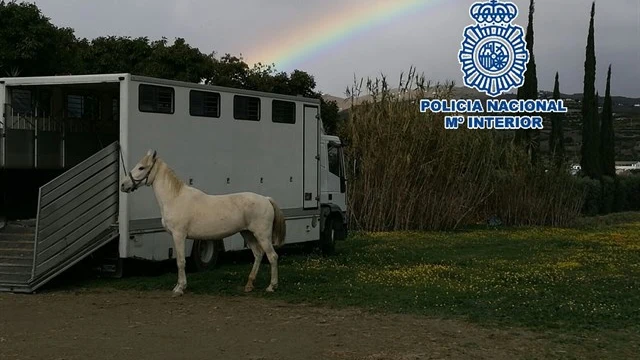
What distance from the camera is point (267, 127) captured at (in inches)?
569

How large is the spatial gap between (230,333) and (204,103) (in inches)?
215

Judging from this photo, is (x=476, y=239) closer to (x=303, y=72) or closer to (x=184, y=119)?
(x=184, y=119)

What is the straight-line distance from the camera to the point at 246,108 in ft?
45.8

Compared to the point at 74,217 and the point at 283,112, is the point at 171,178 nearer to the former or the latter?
the point at 74,217

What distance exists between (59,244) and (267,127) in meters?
4.62

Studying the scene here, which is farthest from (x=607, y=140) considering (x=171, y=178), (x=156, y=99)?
(x=171, y=178)

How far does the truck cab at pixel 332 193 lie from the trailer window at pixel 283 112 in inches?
59.8

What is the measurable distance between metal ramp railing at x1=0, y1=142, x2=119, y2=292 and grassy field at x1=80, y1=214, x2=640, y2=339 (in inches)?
30.6

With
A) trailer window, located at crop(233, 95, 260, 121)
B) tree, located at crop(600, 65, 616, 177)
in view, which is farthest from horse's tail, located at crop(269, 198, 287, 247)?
tree, located at crop(600, 65, 616, 177)

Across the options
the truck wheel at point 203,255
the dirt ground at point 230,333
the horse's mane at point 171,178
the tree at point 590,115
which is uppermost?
the tree at point 590,115

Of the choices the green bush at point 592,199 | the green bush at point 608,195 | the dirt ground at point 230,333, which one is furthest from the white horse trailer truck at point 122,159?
the green bush at point 608,195

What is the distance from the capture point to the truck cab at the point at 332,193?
16.5m

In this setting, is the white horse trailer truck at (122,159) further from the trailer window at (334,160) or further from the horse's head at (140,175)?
the trailer window at (334,160)

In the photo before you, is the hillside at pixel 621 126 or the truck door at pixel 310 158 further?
the hillside at pixel 621 126
